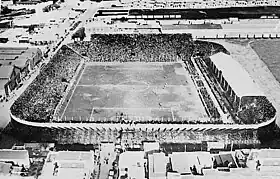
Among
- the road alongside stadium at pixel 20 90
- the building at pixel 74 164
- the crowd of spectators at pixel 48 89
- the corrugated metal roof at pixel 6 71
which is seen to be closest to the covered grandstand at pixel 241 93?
the building at pixel 74 164

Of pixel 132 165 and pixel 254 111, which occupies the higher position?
pixel 254 111

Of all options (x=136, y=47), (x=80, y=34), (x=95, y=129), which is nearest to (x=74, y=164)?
(x=95, y=129)

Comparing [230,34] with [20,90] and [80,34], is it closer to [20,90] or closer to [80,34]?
[80,34]

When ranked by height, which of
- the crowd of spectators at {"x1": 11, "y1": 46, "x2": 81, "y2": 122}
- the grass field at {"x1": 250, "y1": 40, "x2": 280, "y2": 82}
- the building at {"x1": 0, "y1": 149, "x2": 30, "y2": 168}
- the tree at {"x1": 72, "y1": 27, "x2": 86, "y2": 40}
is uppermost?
the tree at {"x1": 72, "y1": 27, "x2": 86, "y2": 40}

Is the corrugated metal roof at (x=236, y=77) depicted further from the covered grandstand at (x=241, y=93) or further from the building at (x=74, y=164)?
the building at (x=74, y=164)

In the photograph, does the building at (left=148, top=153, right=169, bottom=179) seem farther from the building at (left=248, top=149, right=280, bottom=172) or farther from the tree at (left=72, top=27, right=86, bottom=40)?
the tree at (left=72, top=27, right=86, bottom=40)

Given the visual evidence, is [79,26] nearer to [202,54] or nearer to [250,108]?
[202,54]

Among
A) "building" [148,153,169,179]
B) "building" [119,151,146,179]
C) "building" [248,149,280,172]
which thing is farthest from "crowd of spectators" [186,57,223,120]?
"building" [119,151,146,179]
